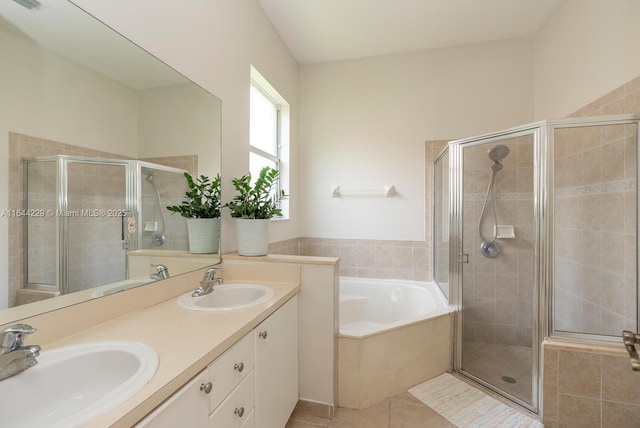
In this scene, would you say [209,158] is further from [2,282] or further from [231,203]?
[2,282]

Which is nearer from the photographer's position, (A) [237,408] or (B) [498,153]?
(A) [237,408]

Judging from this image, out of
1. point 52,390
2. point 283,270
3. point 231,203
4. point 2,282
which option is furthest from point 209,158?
point 52,390

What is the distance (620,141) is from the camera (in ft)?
4.87

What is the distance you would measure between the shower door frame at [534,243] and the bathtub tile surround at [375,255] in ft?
1.65

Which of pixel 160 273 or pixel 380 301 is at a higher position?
pixel 160 273

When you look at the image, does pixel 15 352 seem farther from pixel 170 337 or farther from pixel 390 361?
Answer: pixel 390 361

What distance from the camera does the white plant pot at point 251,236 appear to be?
1.60m

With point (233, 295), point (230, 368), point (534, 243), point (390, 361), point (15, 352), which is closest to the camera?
point (15, 352)

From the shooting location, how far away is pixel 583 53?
1874 mm

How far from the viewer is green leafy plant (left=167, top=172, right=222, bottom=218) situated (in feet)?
4.65

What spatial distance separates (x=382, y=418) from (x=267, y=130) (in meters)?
2.41

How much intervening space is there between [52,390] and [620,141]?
8.49ft

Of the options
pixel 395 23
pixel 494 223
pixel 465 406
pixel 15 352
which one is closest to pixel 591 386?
pixel 465 406

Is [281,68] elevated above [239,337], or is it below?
above
